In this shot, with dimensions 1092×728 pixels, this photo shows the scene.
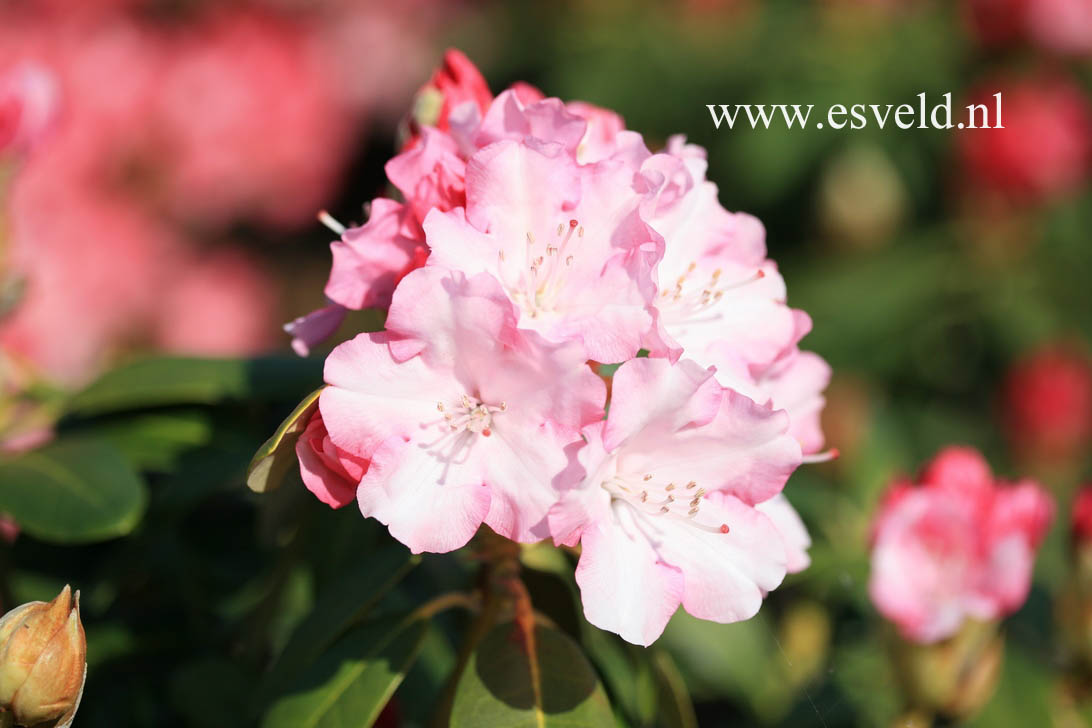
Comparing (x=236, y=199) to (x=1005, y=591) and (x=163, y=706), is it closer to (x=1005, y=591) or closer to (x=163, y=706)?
(x=163, y=706)

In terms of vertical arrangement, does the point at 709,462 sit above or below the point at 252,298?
above

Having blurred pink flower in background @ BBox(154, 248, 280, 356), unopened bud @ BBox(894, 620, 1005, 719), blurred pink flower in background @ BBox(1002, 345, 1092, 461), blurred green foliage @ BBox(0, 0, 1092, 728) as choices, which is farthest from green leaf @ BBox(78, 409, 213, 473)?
blurred pink flower in background @ BBox(1002, 345, 1092, 461)

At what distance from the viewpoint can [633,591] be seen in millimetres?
605

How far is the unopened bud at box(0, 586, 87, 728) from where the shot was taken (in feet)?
1.99

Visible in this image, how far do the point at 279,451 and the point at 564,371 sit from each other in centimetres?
17

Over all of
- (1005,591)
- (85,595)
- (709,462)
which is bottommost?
(1005,591)

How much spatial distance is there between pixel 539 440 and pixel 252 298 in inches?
89.5

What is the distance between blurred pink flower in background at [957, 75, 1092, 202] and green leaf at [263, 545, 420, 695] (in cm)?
194

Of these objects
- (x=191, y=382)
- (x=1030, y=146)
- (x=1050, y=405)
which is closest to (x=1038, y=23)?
(x=1030, y=146)

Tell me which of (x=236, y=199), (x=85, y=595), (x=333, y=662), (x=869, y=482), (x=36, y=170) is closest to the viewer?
(x=333, y=662)

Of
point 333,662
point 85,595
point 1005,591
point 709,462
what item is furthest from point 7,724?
point 1005,591

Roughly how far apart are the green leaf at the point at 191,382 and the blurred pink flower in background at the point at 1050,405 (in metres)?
1.82

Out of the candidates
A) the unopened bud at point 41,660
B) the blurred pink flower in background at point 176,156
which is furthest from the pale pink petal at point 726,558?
the blurred pink flower in background at point 176,156

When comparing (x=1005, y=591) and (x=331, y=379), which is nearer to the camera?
(x=331, y=379)
